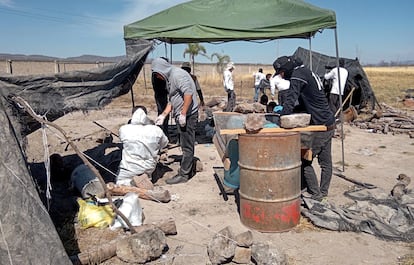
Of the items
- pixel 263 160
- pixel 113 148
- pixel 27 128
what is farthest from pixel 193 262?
pixel 113 148

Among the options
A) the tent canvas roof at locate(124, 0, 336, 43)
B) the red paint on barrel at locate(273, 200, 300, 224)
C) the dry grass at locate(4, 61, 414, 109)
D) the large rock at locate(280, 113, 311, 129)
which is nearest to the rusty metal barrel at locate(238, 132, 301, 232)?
the red paint on barrel at locate(273, 200, 300, 224)

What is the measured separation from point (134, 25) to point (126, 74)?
2726 millimetres

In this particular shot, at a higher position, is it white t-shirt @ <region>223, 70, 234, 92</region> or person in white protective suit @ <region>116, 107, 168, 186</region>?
white t-shirt @ <region>223, 70, 234, 92</region>

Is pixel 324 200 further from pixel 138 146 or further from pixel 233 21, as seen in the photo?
pixel 233 21

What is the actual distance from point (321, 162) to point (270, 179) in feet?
4.23

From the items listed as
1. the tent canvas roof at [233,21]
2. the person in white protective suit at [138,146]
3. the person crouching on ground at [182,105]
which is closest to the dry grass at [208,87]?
the tent canvas roof at [233,21]

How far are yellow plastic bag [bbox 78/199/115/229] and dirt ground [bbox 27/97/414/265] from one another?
0.11 m

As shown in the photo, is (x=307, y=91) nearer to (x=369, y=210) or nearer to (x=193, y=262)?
(x=369, y=210)

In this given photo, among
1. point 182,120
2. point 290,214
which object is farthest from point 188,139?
point 290,214

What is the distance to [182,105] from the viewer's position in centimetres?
591

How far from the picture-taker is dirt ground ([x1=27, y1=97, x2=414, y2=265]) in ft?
12.6

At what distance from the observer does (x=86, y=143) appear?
7.91 meters

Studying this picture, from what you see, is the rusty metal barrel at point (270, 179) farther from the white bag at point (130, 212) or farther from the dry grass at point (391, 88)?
the dry grass at point (391, 88)

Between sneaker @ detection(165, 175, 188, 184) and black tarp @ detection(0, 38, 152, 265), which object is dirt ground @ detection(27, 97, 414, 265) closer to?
sneaker @ detection(165, 175, 188, 184)
